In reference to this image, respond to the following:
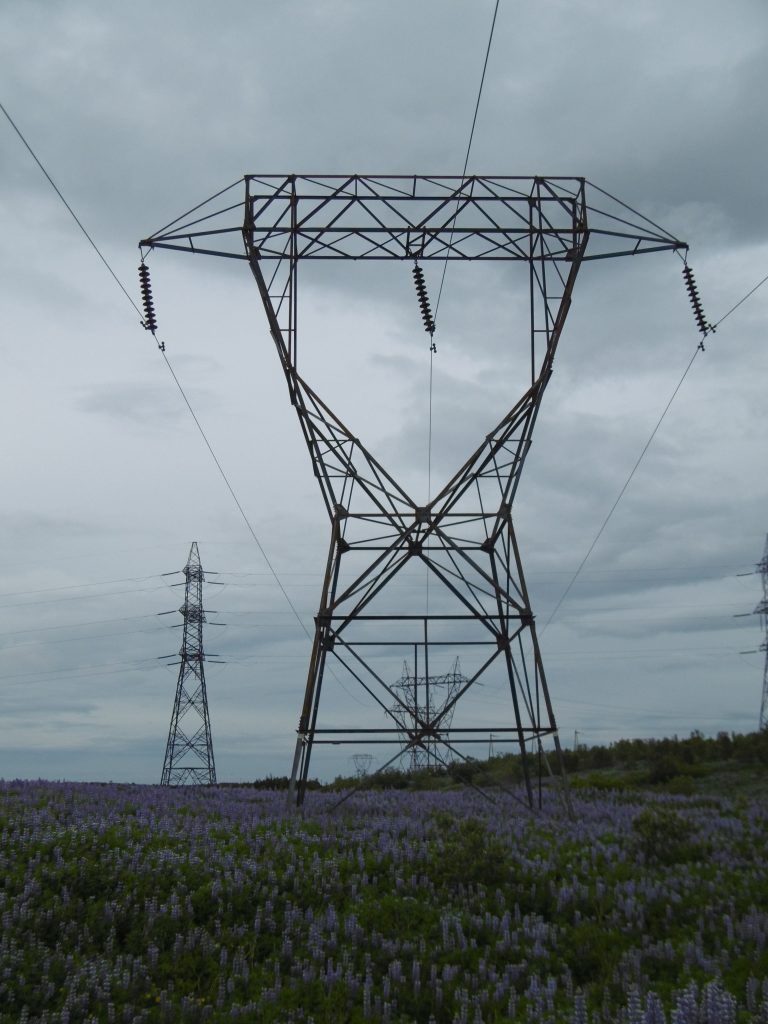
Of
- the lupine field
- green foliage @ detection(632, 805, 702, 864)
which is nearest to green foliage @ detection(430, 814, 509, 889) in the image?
the lupine field

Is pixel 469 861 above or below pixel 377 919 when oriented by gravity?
above

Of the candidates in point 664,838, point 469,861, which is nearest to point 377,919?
point 469,861

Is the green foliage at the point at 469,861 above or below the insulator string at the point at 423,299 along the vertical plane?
below

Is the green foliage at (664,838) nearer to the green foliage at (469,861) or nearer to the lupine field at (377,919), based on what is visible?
the lupine field at (377,919)

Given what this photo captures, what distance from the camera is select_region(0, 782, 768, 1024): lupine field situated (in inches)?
387

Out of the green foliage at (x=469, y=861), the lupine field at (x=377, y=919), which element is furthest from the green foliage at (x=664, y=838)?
the green foliage at (x=469, y=861)

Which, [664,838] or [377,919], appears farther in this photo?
[664,838]

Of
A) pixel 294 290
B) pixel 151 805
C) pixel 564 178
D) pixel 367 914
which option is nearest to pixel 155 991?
pixel 367 914

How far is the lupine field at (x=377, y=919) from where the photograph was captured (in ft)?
32.2

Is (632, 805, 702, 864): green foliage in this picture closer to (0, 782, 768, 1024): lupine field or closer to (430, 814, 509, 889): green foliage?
(0, 782, 768, 1024): lupine field

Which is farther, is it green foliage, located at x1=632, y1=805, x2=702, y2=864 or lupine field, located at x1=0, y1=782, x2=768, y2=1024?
green foliage, located at x1=632, y1=805, x2=702, y2=864

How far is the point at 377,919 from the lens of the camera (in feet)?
40.1

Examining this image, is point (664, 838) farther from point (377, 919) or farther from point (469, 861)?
point (377, 919)

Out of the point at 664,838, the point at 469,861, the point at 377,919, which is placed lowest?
the point at 377,919
